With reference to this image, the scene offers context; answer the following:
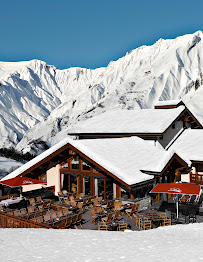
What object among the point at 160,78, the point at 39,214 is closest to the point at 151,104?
the point at 160,78

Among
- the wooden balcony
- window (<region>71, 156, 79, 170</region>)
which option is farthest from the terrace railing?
the wooden balcony

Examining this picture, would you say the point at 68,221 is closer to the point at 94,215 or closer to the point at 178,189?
the point at 94,215

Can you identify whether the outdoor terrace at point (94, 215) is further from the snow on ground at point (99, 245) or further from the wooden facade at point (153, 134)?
the wooden facade at point (153, 134)

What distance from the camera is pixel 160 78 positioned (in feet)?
496

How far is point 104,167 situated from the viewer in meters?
18.0

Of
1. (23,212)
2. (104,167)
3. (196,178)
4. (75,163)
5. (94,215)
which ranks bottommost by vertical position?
(94,215)

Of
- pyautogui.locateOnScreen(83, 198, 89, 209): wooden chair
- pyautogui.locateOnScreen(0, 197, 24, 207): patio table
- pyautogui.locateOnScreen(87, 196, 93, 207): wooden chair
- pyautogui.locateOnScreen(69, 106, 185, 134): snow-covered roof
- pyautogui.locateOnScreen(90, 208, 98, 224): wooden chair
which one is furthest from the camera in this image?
pyautogui.locateOnScreen(69, 106, 185, 134): snow-covered roof

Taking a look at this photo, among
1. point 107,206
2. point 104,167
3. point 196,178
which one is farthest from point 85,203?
point 196,178

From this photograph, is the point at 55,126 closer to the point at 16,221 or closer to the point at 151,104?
the point at 151,104

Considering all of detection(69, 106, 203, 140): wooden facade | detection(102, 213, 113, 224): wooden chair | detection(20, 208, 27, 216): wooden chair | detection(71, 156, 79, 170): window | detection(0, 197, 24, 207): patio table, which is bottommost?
detection(102, 213, 113, 224): wooden chair

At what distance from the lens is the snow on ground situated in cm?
915

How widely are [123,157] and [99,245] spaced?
10062 mm

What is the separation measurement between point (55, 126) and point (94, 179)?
5098 inches

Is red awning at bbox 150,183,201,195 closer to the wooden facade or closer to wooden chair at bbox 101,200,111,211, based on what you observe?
wooden chair at bbox 101,200,111,211
